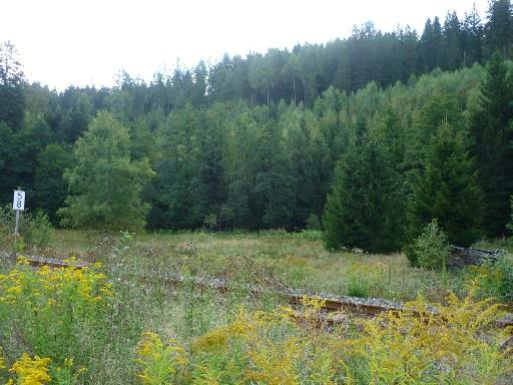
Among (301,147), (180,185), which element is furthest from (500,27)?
(180,185)

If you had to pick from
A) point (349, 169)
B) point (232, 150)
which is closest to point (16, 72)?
point (232, 150)

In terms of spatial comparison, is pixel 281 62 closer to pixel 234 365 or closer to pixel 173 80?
pixel 173 80

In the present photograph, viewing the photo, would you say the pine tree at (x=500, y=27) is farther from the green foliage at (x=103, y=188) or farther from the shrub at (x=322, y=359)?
the shrub at (x=322, y=359)

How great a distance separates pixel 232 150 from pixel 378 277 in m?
48.8

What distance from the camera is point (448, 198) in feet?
71.5

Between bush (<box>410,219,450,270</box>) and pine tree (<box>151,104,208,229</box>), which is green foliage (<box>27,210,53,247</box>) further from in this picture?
pine tree (<box>151,104,208,229</box>)

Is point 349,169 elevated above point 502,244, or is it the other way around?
point 349,169

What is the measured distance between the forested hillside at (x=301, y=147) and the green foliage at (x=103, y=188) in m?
0.11

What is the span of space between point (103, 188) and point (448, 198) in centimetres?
2466

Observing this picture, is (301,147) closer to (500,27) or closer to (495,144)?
(495,144)

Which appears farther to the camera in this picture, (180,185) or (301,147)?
(301,147)

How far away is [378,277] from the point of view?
14055mm

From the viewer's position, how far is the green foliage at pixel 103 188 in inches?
1491

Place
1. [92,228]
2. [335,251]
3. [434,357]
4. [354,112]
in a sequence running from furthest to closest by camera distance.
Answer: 1. [354,112]
2. [92,228]
3. [335,251]
4. [434,357]
